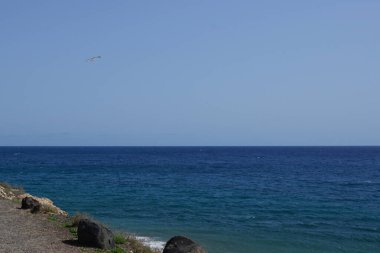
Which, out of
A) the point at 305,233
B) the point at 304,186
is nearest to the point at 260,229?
the point at 305,233

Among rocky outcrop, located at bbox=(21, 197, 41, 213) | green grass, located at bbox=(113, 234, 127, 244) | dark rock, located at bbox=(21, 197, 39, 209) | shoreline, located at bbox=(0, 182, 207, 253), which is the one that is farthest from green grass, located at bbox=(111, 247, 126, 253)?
dark rock, located at bbox=(21, 197, 39, 209)

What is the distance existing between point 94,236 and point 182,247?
3.43 m

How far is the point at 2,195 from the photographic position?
90.3ft

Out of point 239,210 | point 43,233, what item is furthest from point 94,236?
point 239,210

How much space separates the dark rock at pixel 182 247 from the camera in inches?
558

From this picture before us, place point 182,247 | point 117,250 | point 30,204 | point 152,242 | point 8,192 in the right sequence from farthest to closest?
point 8,192
point 152,242
point 30,204
point 117,250
point 182,247

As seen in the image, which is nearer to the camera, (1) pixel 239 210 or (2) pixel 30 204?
(2) pixel 30 204

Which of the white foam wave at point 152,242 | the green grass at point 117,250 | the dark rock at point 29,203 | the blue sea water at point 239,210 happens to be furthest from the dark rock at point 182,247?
the dark rock at point 29,203

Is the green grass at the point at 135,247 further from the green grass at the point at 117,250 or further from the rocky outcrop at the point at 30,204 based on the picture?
the rocky outcrop at the point at 30,204

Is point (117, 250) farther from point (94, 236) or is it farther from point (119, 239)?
point (119, 239)

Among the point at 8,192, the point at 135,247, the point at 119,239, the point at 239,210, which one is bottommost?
the point at 239,210

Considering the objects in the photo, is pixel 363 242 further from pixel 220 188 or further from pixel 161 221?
pixel 220 188

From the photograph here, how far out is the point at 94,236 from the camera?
52.7 feet

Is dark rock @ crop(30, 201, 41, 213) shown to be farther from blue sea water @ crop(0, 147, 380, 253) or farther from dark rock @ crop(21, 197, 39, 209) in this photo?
blue sea water @ crop(0, 147, 380, 253)
